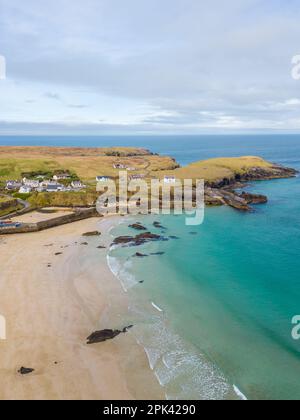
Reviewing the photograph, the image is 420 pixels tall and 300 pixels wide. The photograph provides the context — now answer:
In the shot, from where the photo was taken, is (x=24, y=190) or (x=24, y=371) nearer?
(x=24, y=371)

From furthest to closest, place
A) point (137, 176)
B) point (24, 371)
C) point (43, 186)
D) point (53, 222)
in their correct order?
point (137, 176), point (43, 186), point (53, 222), point (24, 371)

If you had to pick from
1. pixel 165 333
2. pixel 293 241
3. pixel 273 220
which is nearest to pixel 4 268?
pixel 165 333

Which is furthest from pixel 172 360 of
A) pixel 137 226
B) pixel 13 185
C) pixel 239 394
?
pixel 13 185

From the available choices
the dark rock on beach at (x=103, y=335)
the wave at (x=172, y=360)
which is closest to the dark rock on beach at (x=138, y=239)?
the wave at (x=172, y=360)

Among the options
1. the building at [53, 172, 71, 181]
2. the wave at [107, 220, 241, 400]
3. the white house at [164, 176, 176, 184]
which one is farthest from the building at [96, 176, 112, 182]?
the wave at [107, 220, 241, 400]

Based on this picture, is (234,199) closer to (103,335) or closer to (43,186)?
(43,186)

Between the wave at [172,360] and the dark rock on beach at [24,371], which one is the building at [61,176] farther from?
the dark rock on beach at [24,371]

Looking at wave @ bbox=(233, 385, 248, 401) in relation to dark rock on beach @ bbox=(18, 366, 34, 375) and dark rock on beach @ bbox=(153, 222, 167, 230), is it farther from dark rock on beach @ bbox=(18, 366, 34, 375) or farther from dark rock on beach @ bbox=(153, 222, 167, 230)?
dark rock on beach @ bbox=(153, 222, 167, 230)

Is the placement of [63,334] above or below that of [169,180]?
below
